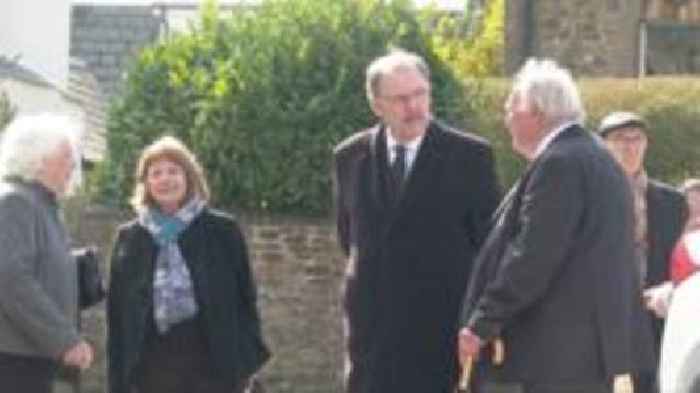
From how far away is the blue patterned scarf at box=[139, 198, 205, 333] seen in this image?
30.8ft

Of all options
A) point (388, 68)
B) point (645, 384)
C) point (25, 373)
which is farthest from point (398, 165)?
point (25, 373)

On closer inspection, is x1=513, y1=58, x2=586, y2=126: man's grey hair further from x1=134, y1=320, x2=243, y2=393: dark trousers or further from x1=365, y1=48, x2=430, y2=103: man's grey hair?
x1=134, y1=320, x2=243, y2=393: dark trousers

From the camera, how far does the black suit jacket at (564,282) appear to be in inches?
310

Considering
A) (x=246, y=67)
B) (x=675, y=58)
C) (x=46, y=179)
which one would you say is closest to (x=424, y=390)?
(x=46, y=179)

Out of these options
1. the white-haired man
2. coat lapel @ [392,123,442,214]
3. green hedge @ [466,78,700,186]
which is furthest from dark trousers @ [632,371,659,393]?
green hedge @ [466,78,700,186]

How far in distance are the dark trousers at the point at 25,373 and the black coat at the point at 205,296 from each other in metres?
0.67

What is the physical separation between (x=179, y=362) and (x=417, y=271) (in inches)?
49.4

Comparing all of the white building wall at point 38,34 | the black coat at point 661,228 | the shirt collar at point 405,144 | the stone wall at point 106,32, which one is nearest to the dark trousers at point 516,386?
the shirt collar at point 405,144

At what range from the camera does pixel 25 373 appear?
8711 mm

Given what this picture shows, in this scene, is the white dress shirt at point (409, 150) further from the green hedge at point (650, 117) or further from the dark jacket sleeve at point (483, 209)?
the green hedge at point (650, 117)

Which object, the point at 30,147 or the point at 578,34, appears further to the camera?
the point at 578,34

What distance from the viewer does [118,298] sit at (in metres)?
9.55

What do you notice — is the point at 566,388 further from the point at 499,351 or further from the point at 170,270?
the point at 170,270

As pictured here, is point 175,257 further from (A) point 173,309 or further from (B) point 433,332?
(B) point 433,332
